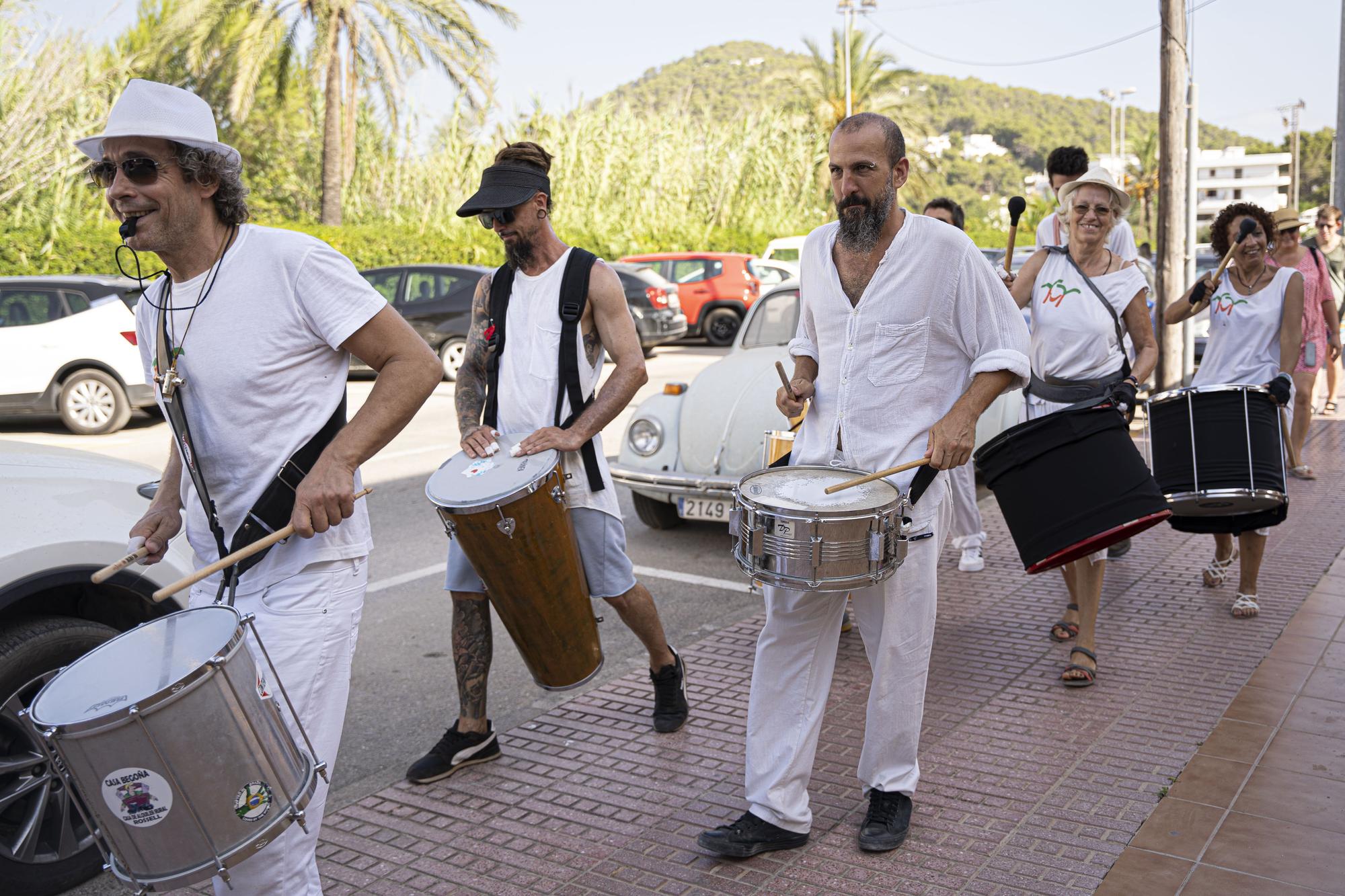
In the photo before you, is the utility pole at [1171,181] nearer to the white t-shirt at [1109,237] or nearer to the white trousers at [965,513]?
the white trousers at [965,513]

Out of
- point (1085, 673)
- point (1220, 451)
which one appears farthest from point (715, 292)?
point (1085, 673)

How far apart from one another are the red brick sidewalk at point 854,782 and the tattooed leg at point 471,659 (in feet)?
0.65

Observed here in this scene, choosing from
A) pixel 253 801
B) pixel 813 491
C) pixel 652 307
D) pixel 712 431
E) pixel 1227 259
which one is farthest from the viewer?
pixel 652 307

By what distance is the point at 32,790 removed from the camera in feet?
11.6

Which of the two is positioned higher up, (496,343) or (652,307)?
(496,343)

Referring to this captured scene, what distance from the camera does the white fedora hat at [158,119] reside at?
2.64 meters

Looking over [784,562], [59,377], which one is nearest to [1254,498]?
[784,562]

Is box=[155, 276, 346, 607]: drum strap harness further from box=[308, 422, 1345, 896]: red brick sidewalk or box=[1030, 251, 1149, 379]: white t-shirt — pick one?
box=[1030, 251, 1149, 379]: white t-shirt

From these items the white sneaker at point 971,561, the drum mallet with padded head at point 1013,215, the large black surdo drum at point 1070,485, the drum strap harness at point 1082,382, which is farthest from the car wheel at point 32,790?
the white sneaker at point 971,561

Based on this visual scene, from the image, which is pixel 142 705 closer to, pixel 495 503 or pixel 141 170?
pixel 141 170

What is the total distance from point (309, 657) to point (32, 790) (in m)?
1.37

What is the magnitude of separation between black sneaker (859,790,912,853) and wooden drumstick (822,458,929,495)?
1.02 m

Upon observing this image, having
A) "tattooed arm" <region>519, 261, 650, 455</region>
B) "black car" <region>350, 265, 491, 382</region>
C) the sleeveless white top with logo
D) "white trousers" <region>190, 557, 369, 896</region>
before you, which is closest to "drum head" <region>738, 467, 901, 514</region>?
"tattooed arm" <region>519, 261, 650, 455</region>

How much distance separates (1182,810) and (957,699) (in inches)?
48.4
